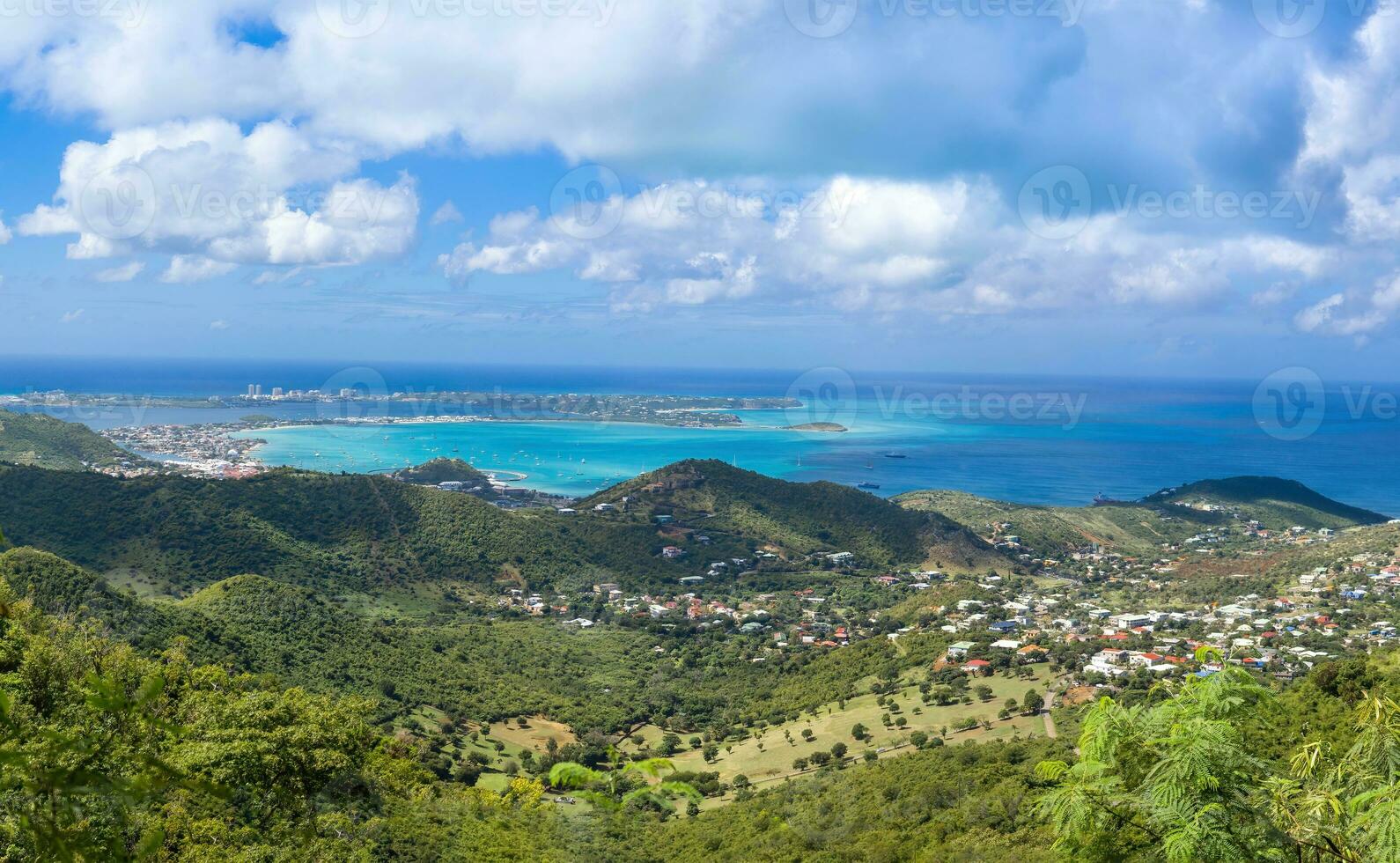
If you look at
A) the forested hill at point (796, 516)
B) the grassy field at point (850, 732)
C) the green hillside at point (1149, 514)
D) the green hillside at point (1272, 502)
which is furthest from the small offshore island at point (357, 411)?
the grassy field at point (850, 732)

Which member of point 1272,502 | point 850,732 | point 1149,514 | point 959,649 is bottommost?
point 850,732

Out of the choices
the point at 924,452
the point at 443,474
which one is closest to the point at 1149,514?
the point at 924,452

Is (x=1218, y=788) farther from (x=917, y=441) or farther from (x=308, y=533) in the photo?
(x=917, y=441)

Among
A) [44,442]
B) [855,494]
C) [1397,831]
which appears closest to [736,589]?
[855,494]

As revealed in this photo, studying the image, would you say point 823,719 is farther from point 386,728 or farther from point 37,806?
point 37,806

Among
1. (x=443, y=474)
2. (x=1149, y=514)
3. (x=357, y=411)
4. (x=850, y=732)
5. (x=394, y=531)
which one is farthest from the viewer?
(x=357, y=411)
